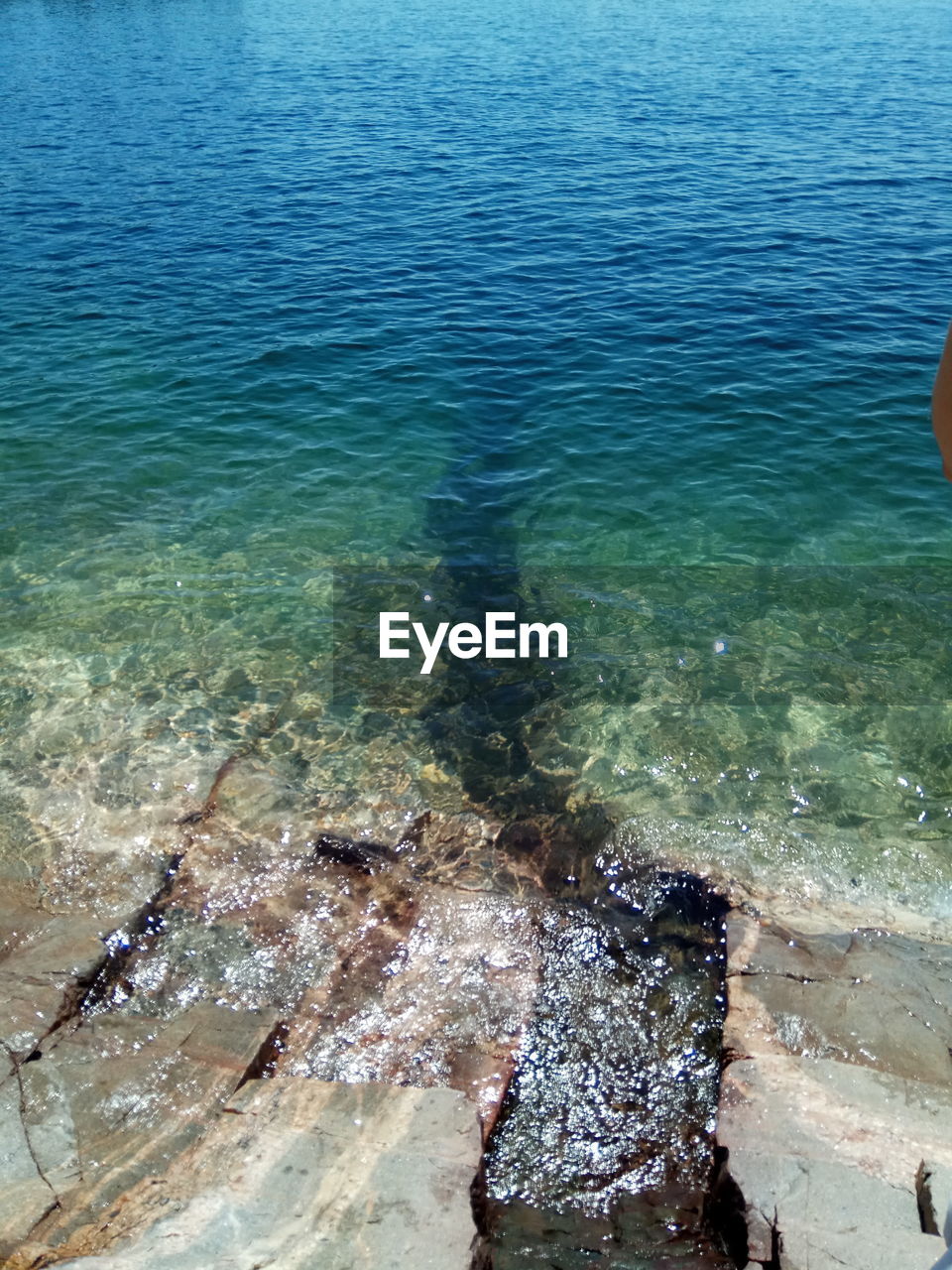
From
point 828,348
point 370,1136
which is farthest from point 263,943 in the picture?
point 828,348

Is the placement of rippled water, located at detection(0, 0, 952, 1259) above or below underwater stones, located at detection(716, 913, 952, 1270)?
below

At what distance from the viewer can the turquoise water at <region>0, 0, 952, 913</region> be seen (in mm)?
10016

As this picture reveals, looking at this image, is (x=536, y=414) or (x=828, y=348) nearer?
(x=536, y=414)

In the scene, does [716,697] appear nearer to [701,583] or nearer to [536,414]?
[701,583]

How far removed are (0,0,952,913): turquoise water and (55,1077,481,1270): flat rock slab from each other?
319cm

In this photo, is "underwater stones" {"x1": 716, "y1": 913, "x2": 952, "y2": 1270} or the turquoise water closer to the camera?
"underwater stones" {"x1": 716, "y1": 913, "x2": 952, "y2": 1270}

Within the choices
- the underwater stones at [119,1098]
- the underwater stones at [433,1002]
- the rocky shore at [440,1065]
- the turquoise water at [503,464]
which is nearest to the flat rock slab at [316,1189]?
the rocky shore at [440,1065]

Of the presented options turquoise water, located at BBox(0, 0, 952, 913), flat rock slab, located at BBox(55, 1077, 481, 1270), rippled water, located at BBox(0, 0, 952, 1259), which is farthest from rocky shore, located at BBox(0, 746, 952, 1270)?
turquoise water, located at BBox(0, 0, 952, 913)

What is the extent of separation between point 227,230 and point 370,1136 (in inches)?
968

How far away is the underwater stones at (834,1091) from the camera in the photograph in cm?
566

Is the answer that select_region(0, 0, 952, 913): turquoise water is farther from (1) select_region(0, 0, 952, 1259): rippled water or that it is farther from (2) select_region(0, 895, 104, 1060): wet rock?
(2) select_region(0, 895, 104, 1060): wet rock

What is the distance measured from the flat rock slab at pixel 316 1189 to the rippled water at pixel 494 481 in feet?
9.60

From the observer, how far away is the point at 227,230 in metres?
26.1

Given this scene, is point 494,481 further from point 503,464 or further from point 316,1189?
point 316,1189
